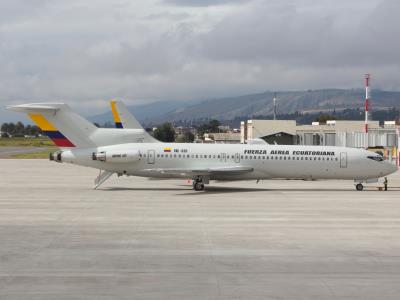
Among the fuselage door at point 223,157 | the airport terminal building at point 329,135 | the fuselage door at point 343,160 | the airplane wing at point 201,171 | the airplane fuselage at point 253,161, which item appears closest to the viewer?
the airplane wing at point 201,171

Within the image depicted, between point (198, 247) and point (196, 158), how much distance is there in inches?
776

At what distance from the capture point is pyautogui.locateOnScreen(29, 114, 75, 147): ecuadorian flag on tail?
3562 cm

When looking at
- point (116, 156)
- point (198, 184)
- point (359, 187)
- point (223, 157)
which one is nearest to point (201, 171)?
point (198, 184)

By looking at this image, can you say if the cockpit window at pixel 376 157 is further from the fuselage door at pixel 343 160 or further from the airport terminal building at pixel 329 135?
the airport terminal building at pixel 329 135

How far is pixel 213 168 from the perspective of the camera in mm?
35656

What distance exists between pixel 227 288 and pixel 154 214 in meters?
12.0

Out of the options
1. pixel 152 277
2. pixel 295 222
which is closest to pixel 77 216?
pixel 295 222

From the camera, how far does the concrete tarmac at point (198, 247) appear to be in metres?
12.2

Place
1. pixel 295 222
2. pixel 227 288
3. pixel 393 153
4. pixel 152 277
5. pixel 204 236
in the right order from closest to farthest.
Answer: pixel 227 288 < pixel 152 277 < pixel 204 236 < pixel 295 222 < pixel 393 153

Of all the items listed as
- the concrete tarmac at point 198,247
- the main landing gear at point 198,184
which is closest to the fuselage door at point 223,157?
the main landing gear at point 198,184

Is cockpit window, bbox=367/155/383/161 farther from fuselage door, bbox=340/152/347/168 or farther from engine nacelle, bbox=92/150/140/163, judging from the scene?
engine nacelle, bbox=92/150/140/163

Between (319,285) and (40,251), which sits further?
(40,251)

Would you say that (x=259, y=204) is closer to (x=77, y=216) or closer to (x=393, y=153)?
(x=77, y=216)

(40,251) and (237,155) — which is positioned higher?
(237,155)
